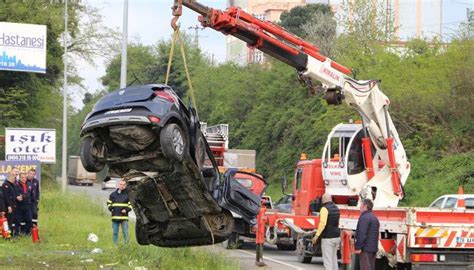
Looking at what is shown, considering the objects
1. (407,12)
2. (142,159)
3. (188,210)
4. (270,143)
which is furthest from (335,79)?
(407,12)

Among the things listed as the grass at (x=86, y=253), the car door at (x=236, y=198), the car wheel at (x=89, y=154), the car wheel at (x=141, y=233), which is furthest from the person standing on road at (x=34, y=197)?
the car wheel at (x=89, y=154)

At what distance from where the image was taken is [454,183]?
30.1 metres

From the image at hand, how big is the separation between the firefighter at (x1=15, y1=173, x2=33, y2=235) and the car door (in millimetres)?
10274

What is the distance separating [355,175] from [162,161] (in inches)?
327

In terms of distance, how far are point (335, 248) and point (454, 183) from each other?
578 inches

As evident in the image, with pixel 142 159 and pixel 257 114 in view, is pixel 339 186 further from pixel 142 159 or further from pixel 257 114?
pixel 257 114

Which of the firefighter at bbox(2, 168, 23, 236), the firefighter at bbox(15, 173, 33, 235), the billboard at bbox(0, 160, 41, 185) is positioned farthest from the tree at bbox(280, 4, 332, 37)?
the firefighter at bbox(2, 168, 23, 236)

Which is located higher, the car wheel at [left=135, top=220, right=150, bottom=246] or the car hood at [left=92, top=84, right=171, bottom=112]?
the car hood at [left=92, top=84, right=171, bottom=112]

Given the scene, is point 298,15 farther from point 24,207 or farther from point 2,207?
point 2,207

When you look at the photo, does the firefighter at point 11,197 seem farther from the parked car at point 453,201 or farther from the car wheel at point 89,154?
the car wheel at point 89,154

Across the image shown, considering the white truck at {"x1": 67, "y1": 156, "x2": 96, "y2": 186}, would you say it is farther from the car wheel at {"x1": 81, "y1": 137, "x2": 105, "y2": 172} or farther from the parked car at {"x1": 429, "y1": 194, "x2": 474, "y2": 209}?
the car wheel at {"x1": 81, "y1": 137, "x2": 105, "y2": 172}

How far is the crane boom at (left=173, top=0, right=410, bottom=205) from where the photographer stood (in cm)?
1753

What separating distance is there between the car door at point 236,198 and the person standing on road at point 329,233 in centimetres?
124

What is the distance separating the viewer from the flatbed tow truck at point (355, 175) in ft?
50.8
